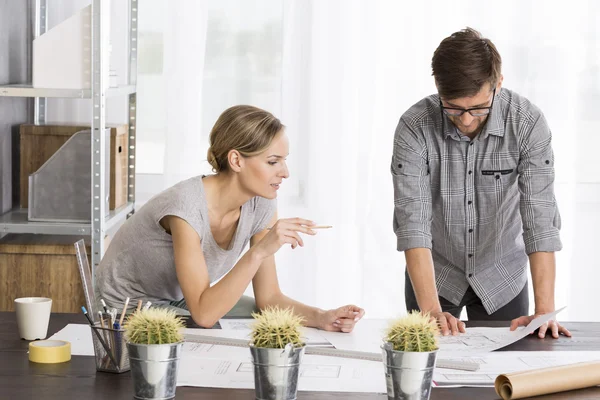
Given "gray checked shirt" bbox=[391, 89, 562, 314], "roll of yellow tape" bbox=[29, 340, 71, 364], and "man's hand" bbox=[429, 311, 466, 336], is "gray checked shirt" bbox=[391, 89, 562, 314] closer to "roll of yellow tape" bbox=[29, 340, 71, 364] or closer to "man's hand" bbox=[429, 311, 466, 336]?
"man's hand" bbox=[429, 311, 466, 336]

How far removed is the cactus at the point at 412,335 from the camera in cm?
126

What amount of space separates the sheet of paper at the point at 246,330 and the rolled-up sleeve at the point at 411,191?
0.40 meters

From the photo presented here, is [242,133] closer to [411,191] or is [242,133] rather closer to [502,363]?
[411,191]

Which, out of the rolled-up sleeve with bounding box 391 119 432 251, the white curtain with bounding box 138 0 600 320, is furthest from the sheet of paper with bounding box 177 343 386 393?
the white curtain with bounding box 138 0 600 320

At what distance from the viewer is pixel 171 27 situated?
11.3 ft

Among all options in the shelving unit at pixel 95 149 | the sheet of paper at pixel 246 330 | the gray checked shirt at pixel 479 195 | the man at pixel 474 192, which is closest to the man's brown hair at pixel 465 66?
the man at pixel 474 192

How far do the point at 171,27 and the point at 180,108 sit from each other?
343 millimetres

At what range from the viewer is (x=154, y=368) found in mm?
1280

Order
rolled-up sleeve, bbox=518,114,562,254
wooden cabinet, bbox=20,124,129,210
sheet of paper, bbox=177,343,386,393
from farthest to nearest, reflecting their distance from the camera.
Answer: wooden cabinet, bbox=20,124,129,210
rolled-up sleeve, bbox=518,114,562,254
sheet of paper, bbox=177,343,386,393

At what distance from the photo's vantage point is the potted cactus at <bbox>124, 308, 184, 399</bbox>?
1276 millimetres

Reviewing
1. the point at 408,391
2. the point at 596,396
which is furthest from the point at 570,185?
the point at 408,391

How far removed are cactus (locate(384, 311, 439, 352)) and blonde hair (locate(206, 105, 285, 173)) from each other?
33.6 inches

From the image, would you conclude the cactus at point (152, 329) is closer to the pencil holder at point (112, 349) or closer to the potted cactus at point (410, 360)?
the pencil holder at point (112, 349)

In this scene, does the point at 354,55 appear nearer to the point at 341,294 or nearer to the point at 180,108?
the point at 180,108
